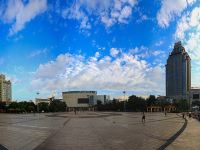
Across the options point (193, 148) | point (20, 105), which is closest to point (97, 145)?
point (193, 148)

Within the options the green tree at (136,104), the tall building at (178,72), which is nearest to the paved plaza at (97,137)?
the green tree at (136,104)

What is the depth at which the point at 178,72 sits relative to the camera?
16700 centimetres

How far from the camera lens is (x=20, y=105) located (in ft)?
403

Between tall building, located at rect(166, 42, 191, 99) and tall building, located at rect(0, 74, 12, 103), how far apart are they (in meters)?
82.3

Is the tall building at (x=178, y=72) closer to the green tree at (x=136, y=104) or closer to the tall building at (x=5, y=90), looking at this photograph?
the green tree at (x=136, y=104)

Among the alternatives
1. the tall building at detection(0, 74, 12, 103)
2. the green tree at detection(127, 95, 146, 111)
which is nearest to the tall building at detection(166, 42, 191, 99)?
the green tree at detection(127, 95, 146, 111)

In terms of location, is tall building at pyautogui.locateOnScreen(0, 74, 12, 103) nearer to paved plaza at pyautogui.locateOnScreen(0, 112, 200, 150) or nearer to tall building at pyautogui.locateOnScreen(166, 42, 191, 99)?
tall building at pyautogui.locateOnScreen(166, 42, 191, 99)

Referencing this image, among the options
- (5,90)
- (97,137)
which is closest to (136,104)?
(5,90)

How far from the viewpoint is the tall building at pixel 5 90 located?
6741 inches

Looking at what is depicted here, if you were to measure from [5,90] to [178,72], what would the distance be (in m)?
88.8

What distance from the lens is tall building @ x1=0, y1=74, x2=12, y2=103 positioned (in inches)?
6741

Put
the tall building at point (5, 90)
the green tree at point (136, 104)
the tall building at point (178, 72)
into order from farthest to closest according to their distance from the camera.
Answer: the tall building at point (5, 90)
the tall building at point (178, 72)
the green tree at point (136, 104)

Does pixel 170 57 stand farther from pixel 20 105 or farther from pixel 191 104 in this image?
pixel 20 105

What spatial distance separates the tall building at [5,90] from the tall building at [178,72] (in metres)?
82.3
